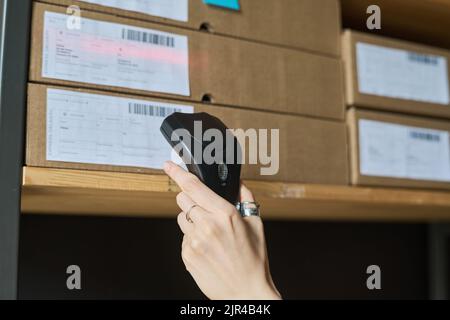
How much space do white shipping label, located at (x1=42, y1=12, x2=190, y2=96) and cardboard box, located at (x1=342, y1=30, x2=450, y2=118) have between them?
11.8 inches

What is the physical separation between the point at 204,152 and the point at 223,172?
0.11ft

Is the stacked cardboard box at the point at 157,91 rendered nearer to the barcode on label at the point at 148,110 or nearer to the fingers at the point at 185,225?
the barcode on label at the point at 148,110

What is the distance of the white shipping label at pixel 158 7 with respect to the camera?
791 millimetres

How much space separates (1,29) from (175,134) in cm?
24

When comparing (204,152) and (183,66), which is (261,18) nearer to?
(183,66)

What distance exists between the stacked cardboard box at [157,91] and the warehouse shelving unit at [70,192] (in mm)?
18

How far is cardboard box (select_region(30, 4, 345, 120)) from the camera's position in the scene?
738 mm

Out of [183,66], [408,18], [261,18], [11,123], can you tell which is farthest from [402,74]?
[11,123]

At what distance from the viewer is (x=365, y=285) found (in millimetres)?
1317

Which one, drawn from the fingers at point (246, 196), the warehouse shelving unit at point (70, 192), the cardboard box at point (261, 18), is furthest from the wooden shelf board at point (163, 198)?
the cardboard box at point (261, 18)

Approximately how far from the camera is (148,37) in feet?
2.63

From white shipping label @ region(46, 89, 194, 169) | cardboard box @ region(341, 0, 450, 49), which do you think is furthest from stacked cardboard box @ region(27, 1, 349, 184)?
cardboard box @ region(341, 0, 450, 49)

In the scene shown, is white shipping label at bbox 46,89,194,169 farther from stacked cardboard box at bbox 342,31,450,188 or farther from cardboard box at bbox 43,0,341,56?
stacked cardboard box at bbox 342,31,450,188

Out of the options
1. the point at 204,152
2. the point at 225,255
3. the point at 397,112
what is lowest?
the point at 225,255
